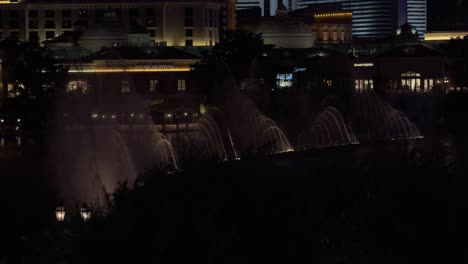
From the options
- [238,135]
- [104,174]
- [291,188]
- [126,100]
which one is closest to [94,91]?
[126,100]

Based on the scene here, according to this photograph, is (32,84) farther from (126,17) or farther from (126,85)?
(126,17)

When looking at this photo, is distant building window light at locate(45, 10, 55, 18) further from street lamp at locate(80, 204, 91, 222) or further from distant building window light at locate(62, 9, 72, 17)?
street lamp at locate(80, 204, 91, 222)

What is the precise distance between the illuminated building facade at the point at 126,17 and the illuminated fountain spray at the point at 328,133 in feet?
107

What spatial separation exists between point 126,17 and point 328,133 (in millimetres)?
42166

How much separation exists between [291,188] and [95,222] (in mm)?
5554

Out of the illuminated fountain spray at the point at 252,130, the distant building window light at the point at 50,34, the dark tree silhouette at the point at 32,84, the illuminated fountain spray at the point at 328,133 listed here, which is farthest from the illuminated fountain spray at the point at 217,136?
the distant building window light at the point at 50,34

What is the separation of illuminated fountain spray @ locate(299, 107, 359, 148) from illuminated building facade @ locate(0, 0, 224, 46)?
32.6 meters

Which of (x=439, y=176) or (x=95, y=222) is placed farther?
(x=439, y=176)

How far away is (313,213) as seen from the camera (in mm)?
23766

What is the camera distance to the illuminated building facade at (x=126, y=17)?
91.3 m

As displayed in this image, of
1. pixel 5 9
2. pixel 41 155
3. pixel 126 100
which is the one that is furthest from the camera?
pixel 5 9

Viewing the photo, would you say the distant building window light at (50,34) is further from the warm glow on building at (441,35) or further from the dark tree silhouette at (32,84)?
the warm glow on building at (441,35)

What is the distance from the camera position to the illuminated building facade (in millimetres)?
91312

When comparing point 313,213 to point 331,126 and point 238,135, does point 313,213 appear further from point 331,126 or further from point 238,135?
point 331,126
